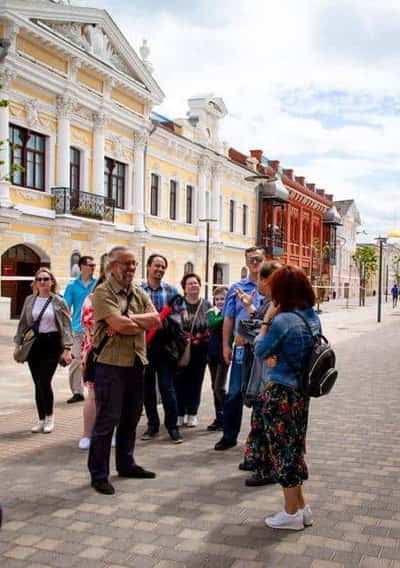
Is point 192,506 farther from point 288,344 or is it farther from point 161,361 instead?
point 161,361

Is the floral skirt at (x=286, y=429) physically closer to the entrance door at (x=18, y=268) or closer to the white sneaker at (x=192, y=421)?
the white sneaker at (x=192, y=421)

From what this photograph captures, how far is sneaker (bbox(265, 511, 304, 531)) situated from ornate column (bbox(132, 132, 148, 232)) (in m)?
25.2

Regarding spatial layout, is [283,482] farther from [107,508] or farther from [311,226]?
[311,226]

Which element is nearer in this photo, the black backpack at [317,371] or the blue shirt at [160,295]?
the black backpack at [317,371]

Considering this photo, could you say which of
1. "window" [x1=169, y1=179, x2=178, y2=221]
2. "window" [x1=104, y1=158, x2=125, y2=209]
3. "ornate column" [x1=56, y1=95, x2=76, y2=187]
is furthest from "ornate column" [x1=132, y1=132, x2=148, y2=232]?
"ornate column" [x1=56, y1=95, x2=76, y2=187]

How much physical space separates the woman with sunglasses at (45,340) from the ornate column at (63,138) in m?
17.7

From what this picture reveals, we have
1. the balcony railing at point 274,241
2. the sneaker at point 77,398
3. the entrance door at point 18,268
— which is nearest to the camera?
the sneaker at point 77,398

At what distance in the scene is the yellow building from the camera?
22.4 metres

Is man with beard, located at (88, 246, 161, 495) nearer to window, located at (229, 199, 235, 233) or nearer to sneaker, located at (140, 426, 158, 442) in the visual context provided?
sneaker, located at (140, 426, 158, 442)

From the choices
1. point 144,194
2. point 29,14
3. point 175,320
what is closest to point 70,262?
point 144,194

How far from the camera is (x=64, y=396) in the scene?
381 inches

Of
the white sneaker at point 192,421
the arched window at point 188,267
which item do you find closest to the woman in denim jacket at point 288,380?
the white sneaker at point 192,421

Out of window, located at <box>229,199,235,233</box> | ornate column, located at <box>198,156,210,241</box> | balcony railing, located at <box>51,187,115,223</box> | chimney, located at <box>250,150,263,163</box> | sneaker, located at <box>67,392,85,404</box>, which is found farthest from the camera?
chimney, located at <box>250,150,263,163</box>

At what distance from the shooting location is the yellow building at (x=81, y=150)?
22391 mm
